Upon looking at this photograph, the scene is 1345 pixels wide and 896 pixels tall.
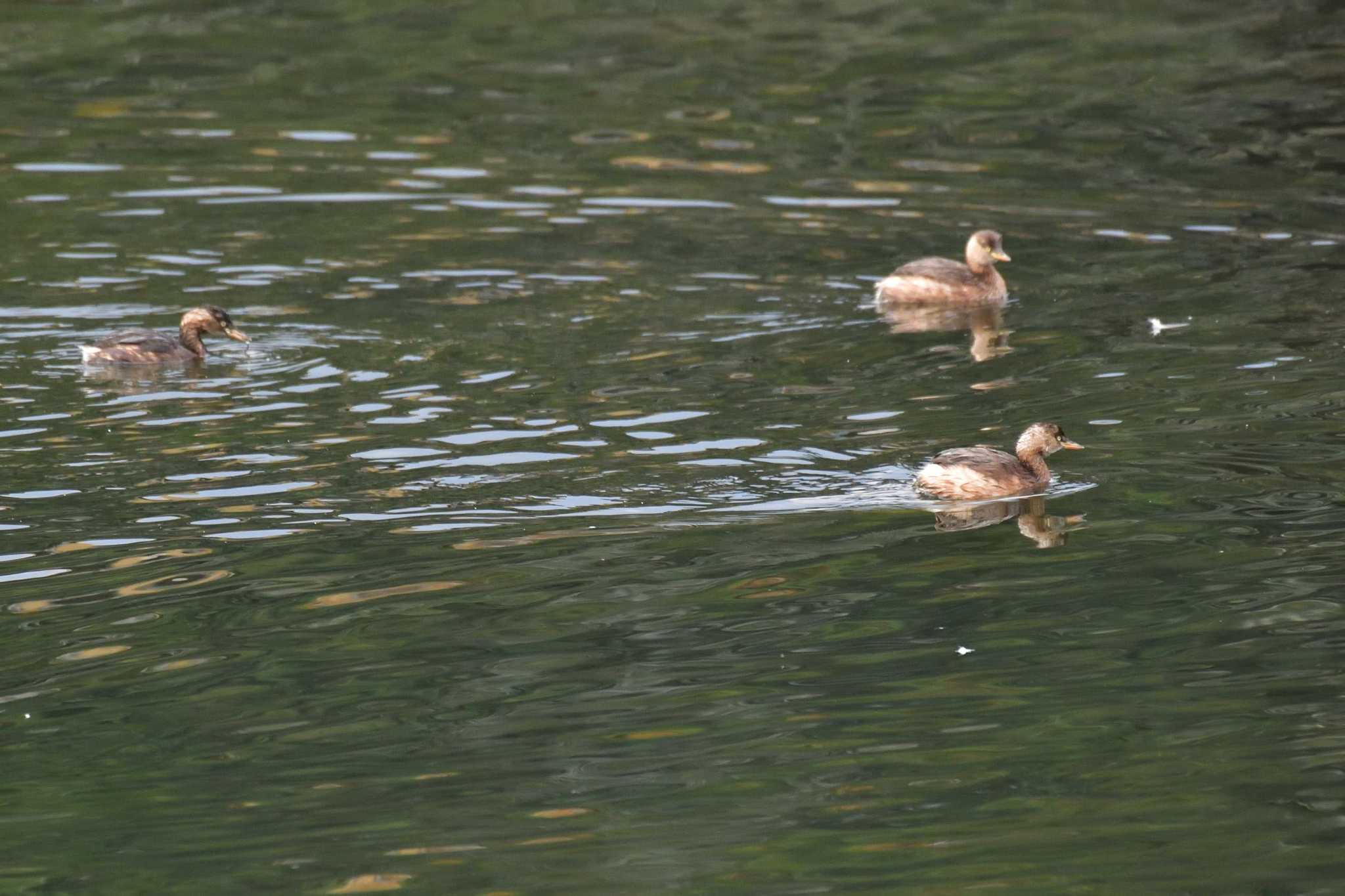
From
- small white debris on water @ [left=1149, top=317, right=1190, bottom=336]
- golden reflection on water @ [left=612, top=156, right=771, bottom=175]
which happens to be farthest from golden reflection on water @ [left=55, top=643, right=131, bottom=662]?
golden reflection on water @ [left=612, top=156, right=771, bottom=175]

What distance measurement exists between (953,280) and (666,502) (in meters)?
6.48

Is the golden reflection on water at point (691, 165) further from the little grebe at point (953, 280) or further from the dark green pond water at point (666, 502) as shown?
the little grebe at point (953, 280)

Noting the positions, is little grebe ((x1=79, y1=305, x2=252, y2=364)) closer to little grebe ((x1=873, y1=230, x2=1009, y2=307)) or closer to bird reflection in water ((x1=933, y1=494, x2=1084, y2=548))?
little grebe ((x1=873, y1=230, x2=1009, y2=307))

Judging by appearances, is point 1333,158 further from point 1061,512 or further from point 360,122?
point 1061,512

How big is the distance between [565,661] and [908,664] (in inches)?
59.2

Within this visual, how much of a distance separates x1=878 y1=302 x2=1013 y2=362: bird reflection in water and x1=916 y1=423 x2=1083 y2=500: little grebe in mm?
4349

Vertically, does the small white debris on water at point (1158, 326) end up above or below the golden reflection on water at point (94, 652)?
below

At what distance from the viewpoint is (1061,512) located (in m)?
12.1

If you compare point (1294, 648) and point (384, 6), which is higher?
point (384, 6)

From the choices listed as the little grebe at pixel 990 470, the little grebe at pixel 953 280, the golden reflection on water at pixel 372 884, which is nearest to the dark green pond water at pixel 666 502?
the golden reflection on water at pixel 372 884

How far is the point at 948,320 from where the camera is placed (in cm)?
1762

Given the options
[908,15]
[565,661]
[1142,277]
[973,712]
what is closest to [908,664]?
[973,712]

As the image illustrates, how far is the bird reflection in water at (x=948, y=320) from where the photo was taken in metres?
17.2

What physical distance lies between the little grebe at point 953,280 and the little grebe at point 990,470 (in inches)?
207
